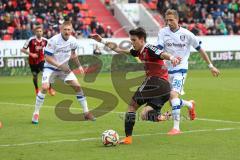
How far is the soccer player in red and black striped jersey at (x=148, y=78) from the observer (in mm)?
12555

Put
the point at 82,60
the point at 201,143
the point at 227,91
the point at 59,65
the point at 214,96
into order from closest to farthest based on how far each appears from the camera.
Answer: the point at 201,143
the point at 59,65
the point at 214,96
the point at 227,91
the point at 82,60

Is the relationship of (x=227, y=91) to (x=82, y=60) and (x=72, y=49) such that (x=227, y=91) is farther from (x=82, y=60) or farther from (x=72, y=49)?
(x=82, y=60)

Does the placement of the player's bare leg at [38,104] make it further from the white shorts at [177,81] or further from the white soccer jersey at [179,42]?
the white shorts at [177,81]

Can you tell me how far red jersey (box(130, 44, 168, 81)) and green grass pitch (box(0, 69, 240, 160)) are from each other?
1.24m

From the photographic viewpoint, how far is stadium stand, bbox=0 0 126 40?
3688 cm

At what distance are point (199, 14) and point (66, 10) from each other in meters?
9.31

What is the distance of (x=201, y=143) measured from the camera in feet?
40.8

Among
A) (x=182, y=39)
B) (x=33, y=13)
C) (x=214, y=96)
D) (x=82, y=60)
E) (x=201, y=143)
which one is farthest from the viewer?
(x=33, y=13)

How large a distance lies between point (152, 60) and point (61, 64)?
4187 millimetres

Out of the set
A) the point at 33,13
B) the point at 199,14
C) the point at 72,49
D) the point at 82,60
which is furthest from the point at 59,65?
the point at 199,14

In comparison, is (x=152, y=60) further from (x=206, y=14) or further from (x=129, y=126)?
(x=206, y=14)

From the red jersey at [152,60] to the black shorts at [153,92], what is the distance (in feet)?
0.38

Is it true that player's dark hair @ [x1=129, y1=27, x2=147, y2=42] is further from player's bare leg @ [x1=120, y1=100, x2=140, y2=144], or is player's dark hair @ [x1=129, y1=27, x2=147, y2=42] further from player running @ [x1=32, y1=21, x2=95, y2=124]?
player running @ [x1=32, y1=21, x2=95, y2=124]

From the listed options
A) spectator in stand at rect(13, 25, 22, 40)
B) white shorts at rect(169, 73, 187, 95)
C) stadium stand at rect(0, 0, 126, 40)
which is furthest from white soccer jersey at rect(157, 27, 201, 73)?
spectator in stand at rect(13, 25, 22, 40)
